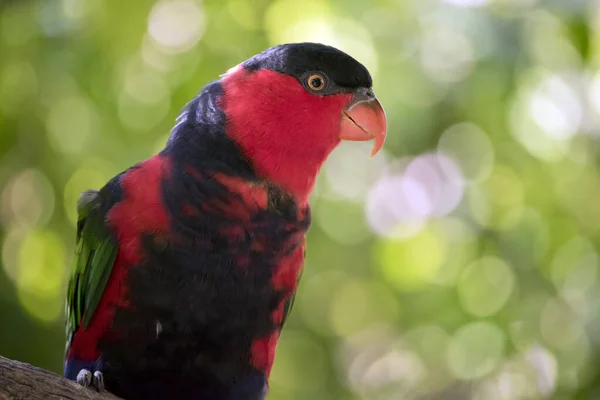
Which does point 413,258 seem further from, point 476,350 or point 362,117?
point 362,117

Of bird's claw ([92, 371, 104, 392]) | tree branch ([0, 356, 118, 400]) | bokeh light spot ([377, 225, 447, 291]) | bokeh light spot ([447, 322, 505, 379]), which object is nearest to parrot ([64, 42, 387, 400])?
bird's claw ([92, 371, 104, 392])

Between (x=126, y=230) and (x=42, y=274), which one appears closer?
(x=126, y=230)

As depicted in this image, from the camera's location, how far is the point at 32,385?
182 centimetres

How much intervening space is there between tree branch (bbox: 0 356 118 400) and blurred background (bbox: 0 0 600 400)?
2381 millimetres

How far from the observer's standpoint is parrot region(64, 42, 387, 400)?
2186 mm

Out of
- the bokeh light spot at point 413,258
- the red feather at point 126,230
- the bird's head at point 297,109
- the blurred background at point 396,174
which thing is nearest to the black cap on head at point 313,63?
the bird's head at point 297,109

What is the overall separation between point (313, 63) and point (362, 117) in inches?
10.2

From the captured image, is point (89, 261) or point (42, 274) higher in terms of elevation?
point (89, 261)

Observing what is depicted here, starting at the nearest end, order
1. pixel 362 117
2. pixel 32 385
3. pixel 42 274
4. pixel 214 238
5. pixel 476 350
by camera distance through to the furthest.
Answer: pixel 32 385 < pixel 214 238 < pixel 362 117 < pixel 42 274 < pixel 476 350

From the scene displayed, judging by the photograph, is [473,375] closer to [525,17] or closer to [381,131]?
[525,17]

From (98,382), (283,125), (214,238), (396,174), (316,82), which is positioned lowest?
(98,382)

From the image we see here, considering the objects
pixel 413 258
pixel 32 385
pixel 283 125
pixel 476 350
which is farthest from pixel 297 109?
pixel 476 350

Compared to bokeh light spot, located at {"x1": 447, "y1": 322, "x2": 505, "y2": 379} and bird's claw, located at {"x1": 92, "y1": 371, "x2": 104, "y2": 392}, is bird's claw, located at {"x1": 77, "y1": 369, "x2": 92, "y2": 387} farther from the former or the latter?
bokeh light spot, located at {"x1": 447, "y1": 322, "x2": 505, "y2": 379}

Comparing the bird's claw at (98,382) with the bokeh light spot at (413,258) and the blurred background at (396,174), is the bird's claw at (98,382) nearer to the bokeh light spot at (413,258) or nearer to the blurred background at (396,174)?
the blurred background at (396,174)
